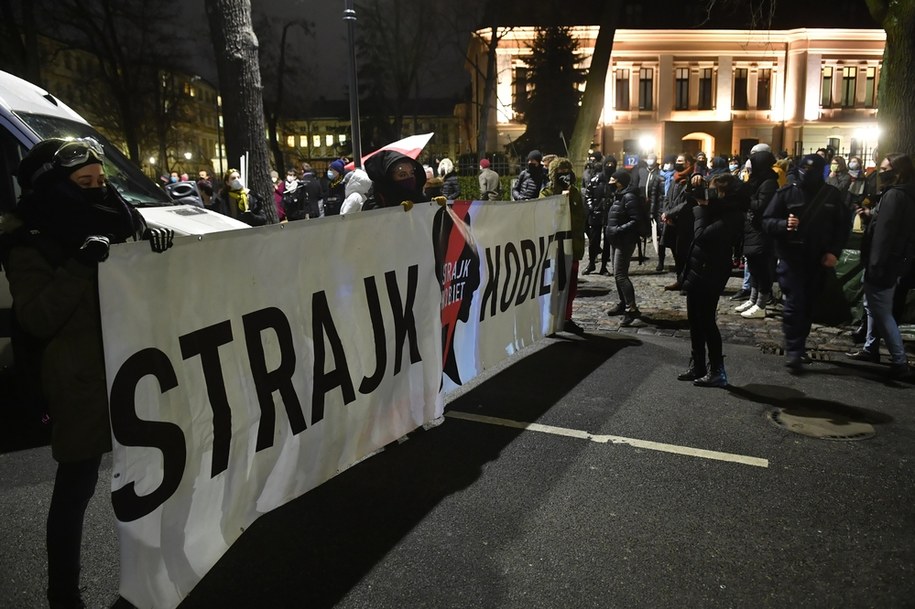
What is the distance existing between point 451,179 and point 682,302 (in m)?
5.49

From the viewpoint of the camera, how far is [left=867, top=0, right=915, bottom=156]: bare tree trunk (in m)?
8.81

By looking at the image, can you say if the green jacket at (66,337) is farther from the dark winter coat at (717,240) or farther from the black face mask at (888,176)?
the black face mask at (888,176)

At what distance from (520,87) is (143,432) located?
4973 cm

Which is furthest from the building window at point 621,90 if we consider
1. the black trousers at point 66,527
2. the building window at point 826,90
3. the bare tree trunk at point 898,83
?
the black trousers at point 66,527

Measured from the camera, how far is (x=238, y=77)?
410 inches

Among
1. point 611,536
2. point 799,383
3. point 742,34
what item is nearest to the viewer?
point 611,536

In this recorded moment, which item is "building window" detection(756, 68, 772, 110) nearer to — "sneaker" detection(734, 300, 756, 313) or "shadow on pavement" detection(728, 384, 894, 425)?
"sneaker" detection(734, 300, 756, 313)

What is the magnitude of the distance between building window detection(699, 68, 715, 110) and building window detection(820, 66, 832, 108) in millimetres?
7774

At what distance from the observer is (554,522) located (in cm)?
372

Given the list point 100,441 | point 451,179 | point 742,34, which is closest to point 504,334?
point 100,441

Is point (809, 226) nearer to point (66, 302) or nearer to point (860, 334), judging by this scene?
point (860, 334)

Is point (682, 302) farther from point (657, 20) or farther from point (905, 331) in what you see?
point (657, 20)

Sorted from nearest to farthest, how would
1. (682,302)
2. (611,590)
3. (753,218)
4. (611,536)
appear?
(611,590)
(611,536)
(753,218)
(682,302)

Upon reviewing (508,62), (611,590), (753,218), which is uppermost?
(508,62)
